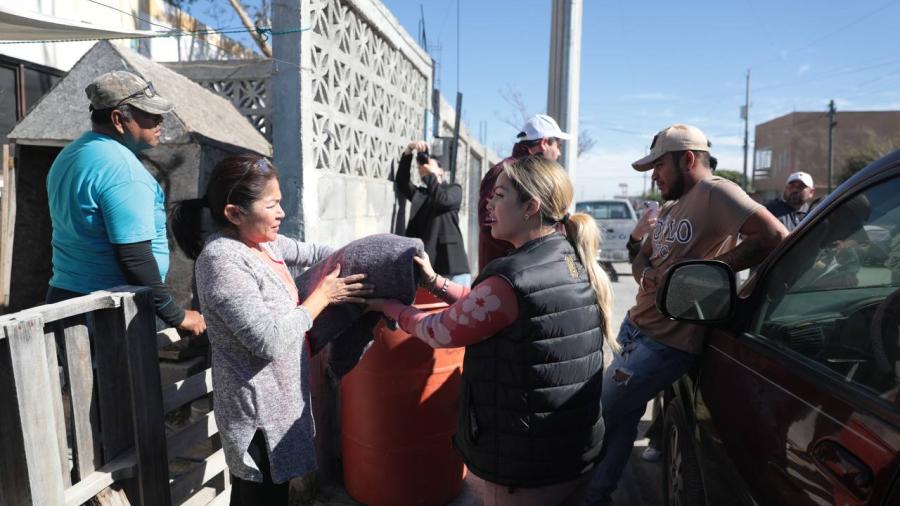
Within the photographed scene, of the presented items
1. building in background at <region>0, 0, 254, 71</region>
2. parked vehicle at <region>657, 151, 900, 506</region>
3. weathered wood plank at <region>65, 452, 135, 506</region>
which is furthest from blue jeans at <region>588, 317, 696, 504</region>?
building in background at <region>0, 0, 254, 71</region>

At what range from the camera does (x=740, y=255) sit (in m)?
2.50

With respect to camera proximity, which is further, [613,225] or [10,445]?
[613,225]

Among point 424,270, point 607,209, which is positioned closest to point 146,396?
point 424,270

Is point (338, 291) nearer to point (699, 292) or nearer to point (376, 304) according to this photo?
point (376, 304)

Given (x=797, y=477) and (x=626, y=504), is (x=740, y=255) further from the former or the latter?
(x=626, y=504)

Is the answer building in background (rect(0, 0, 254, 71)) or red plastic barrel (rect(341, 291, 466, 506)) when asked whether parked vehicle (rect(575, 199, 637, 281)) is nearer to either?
building in background (rect(0, 0, 254, 71))

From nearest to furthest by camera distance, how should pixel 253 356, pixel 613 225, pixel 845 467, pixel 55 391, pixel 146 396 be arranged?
1. pixel 845 467
2. pixel 55 391
3. pixel 253 356
4. pixel 146 396
5. pixel 613 225

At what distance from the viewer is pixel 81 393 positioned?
1923 mm

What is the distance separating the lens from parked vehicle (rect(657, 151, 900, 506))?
129cm

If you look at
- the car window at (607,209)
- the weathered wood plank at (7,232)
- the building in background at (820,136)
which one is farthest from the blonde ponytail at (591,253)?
the building in background at (820,136)

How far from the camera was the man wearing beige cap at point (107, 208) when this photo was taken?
7.50ft

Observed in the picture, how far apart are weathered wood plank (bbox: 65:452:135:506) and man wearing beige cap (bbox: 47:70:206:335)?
57 cm

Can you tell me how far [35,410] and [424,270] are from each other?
1303 millimetres

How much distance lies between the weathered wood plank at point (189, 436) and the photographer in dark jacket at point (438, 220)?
117 inches
